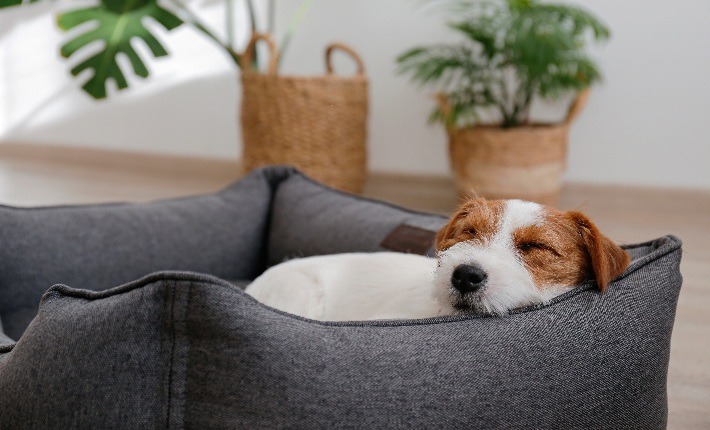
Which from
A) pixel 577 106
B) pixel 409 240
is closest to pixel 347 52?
pixel 577 106

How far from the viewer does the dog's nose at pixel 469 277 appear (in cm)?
125

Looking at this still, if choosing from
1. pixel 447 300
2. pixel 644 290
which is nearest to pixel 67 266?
pixel 447 300

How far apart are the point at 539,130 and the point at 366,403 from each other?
8.65 feet

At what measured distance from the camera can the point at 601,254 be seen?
131 cm

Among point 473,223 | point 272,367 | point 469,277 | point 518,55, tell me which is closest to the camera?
point 272,367

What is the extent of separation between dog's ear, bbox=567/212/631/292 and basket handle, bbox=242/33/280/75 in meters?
2.64

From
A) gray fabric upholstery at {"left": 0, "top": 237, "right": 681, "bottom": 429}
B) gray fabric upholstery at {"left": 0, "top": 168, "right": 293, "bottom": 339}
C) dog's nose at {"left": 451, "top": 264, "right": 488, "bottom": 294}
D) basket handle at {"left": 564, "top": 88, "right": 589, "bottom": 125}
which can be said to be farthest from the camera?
basket handle at {"left": 564, "top": 88, "right": 589, "bottom": 125}

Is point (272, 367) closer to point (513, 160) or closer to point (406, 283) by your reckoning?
point (406, 283)

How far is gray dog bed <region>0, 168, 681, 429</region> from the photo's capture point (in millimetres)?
1066

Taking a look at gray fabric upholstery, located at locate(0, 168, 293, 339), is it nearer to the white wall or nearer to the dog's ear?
the dog's ear

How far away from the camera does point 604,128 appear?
4.04 m

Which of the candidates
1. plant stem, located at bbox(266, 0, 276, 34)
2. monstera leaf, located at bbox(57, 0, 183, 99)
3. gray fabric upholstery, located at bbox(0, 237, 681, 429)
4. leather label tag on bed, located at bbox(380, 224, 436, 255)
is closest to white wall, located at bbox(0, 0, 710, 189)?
plant stem, located at bbox(266, 0, 276, 34)

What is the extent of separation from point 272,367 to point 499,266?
40cm

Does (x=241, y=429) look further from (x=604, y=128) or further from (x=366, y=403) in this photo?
(x=604, y=128)
